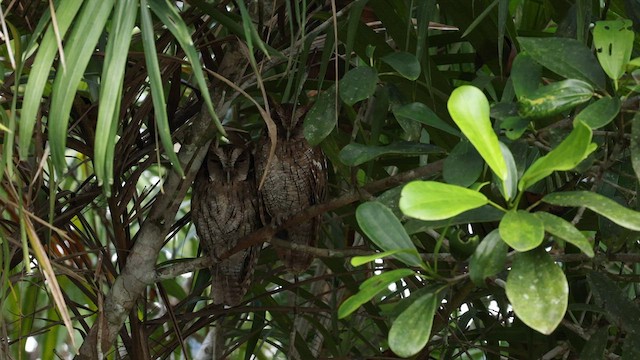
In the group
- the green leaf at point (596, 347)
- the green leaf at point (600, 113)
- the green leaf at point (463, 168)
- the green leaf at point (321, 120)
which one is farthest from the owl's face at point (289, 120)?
the green leaf at point (600, 113)

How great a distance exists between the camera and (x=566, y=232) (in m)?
0.75

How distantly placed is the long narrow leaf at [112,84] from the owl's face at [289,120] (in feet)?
3.33

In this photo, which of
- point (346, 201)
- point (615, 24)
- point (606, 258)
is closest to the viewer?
point (615, 24)

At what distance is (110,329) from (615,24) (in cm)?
97

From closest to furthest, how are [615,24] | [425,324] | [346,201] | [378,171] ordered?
[425,324] → [615,24] → [346,201] → [378,171]

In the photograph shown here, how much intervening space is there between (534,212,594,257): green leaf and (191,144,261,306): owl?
53.0 inches

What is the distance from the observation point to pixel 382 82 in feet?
4.58

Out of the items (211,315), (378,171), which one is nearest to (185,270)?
(211,315)

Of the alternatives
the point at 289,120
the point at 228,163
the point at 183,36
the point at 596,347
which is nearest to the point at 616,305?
the point at 596,347

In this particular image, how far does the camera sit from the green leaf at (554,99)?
2.90 ft

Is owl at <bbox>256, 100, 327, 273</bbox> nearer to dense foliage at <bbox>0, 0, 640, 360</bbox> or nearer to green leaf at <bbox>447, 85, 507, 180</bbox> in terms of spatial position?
dense foliage at <bbox>0, 0, 640, 360</bbox>

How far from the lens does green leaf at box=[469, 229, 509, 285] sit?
0.84m

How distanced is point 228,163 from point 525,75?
119cm

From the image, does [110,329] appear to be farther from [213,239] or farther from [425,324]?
[425,324]
